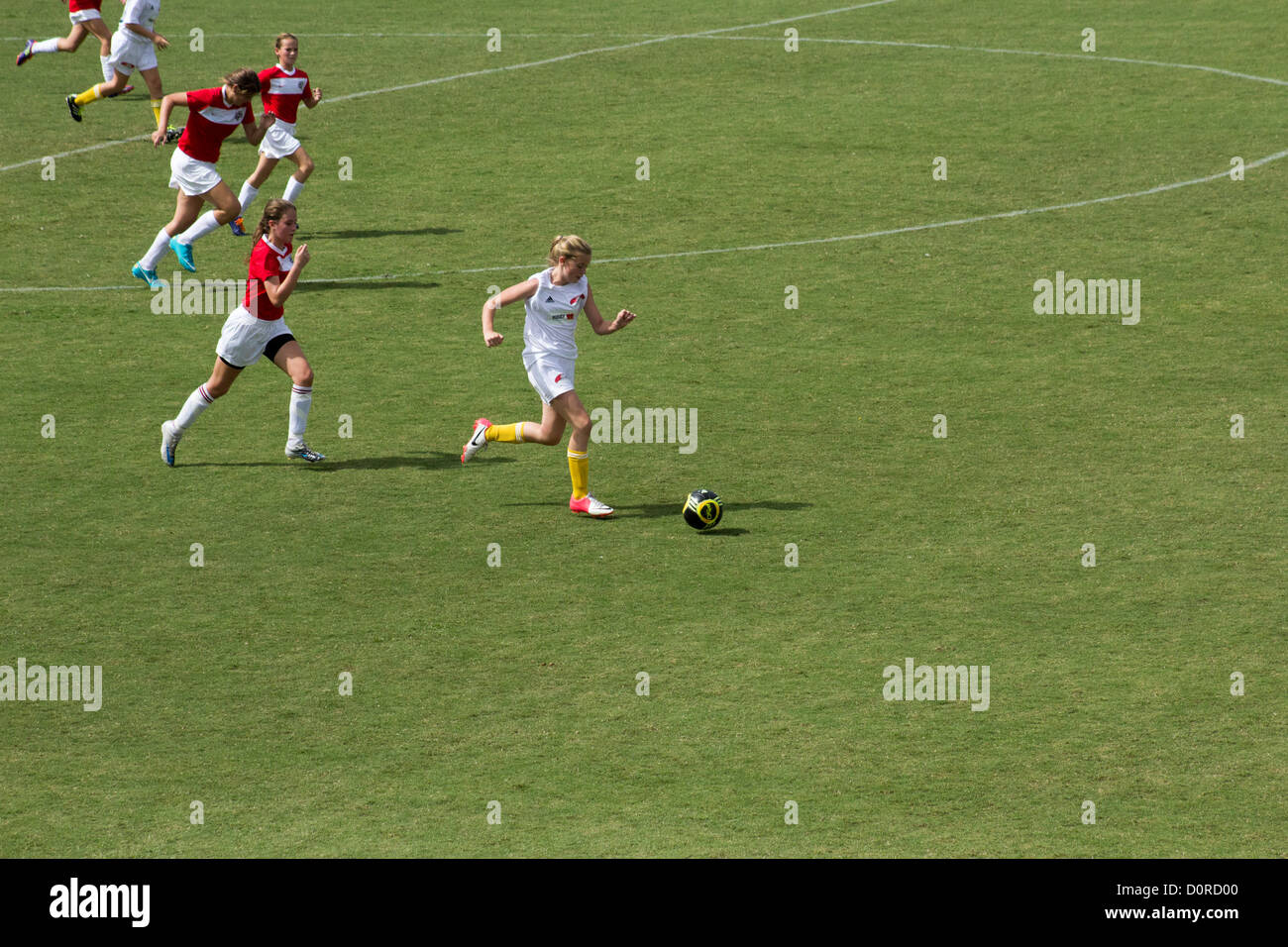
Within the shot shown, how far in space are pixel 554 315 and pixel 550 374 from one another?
471mm

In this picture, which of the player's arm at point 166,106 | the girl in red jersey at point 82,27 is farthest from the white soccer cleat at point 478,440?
the girl in red jersey at point 82,27

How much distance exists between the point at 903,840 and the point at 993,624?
9.78 ft

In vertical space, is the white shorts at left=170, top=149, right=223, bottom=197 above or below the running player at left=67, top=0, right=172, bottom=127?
below

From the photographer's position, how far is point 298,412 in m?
15.0

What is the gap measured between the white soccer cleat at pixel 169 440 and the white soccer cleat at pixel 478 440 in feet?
7.90

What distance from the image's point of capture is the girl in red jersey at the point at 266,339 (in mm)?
14781

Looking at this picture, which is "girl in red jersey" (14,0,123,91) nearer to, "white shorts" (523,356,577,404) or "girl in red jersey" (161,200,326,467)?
"girl in red jersey" (161,200,326,467)

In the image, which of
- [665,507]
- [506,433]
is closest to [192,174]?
[506,433]

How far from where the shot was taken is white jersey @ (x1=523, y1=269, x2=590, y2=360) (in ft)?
46.0

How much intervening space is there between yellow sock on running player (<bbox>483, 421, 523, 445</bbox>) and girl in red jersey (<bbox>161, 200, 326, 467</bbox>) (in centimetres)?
157

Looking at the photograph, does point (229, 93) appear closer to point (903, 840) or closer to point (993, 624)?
point (993, 624)

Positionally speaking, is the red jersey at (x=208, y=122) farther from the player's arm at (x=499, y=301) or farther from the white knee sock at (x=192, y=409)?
the player's arm at (x=499, y=301)

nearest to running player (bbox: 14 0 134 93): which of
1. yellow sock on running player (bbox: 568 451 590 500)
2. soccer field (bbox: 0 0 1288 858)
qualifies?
soccer field (bbox: 0 0 1288 858)

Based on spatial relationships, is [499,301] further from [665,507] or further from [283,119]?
[283,119]
